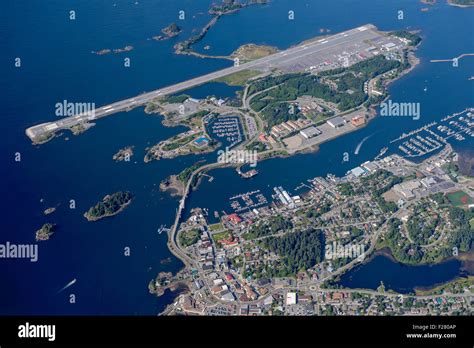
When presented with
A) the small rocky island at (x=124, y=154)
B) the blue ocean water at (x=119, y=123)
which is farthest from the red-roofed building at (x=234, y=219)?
the small rocky island at (x=124, y=154)

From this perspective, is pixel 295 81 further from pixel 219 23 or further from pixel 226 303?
pixel 226 303

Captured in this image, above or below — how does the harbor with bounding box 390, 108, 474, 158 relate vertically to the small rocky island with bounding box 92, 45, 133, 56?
below

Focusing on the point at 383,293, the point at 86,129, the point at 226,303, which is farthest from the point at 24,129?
the point at 383,293

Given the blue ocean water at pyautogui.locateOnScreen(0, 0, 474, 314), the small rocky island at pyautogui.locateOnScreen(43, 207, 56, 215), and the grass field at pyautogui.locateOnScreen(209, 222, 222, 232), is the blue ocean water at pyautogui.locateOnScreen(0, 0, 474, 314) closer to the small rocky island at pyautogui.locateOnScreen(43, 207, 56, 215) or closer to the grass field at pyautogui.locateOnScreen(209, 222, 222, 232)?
the small rocky island at pyautogui.locateOnScreen(43, 207, 56, 215)

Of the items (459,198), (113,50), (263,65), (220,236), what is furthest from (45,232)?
(263,65)

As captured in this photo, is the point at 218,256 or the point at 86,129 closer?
the point at 218,256

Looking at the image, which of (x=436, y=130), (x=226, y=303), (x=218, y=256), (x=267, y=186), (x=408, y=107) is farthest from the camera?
(x=408, y=107)

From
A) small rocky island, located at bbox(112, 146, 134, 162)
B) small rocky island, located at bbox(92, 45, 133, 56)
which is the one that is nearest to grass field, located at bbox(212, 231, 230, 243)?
small rocky island, located at bbox(112, 146, 134, 162)
